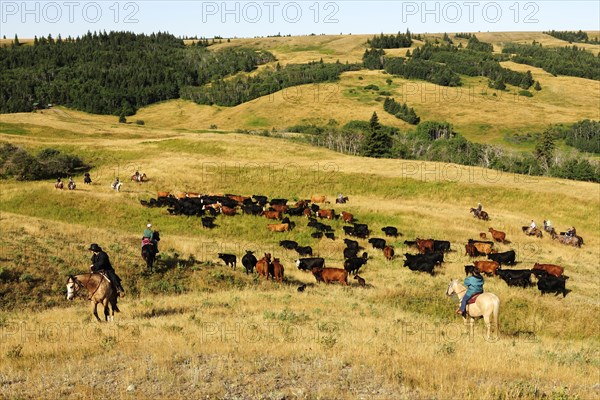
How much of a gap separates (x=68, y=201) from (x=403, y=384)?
41066 mm

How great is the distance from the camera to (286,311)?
18234mm

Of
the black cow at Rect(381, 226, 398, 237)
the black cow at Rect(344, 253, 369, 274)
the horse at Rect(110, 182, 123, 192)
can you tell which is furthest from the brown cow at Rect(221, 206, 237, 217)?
the black cow at Rect(344, 253, 369, 274)

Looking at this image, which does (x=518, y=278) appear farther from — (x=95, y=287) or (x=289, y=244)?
(x=95, y=287)

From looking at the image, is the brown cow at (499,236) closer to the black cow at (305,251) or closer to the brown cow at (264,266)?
the black cow at (305,251)

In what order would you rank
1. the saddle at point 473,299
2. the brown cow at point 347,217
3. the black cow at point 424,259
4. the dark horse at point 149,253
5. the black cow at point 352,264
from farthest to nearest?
1. the brown cow at point 347,217
2. the black cow at point 424,259
3. the black cow at point 352,264
4. the dark horse at point 149,253
5. the saddle at point 473,299

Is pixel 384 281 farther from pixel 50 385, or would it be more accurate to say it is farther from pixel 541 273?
pixel 50 385

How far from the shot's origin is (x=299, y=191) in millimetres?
55000

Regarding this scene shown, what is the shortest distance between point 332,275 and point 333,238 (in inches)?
430

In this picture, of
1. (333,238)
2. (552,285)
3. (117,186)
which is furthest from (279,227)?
(552,285)

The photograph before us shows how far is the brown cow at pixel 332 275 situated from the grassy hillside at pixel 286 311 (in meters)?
0.85

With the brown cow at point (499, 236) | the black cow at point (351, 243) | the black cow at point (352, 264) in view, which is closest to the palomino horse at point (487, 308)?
the black cow at point (352, 264)

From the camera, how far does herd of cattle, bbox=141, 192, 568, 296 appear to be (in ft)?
A: 85.5

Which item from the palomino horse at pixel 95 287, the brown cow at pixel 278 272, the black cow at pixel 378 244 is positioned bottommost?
the black cow at pixel 378 244

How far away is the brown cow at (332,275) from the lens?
1008 inches
